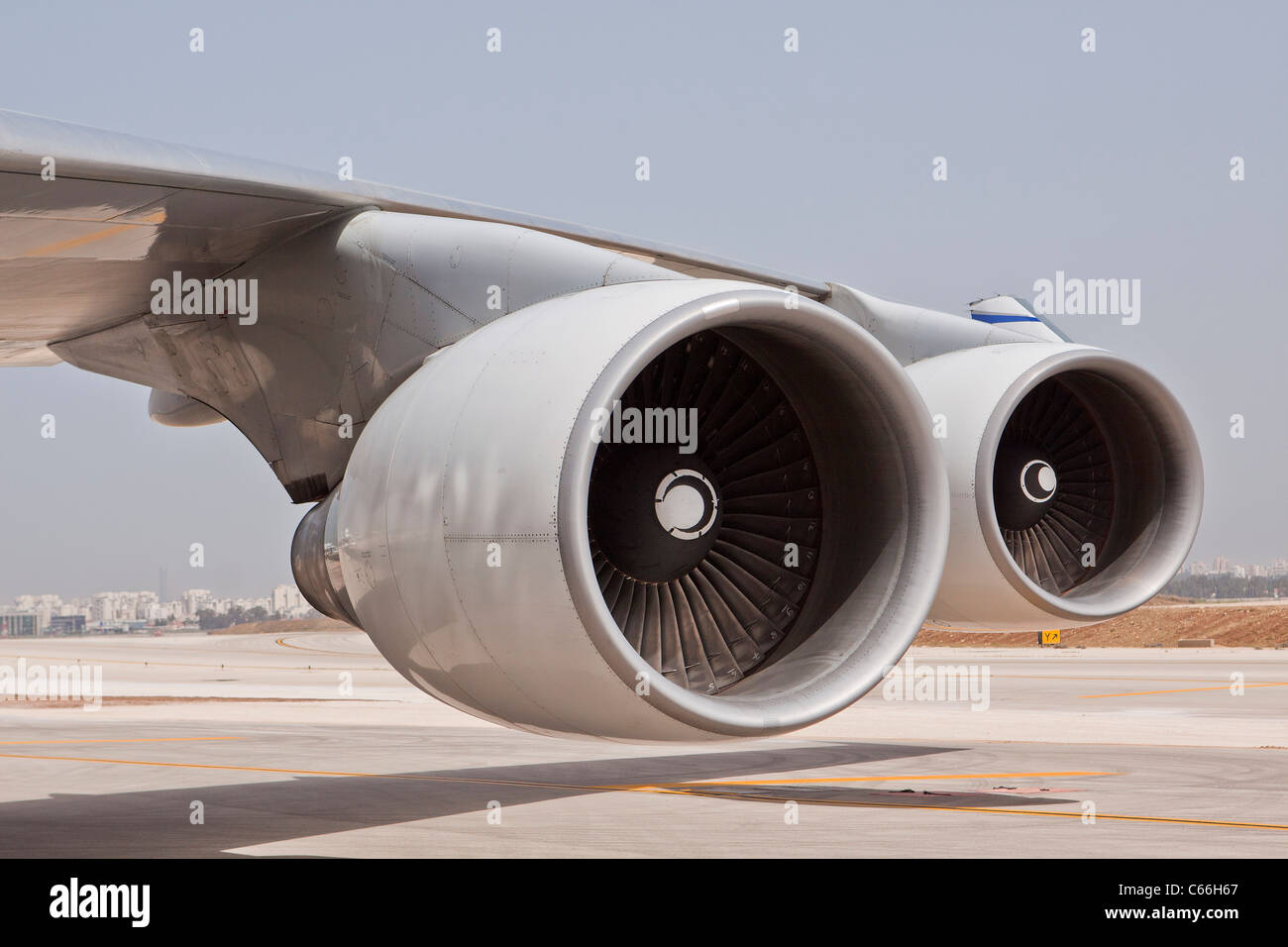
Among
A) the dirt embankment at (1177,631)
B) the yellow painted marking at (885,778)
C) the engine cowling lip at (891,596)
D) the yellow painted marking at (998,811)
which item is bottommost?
the dirt embankment at (1177,631)

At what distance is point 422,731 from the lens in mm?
20641

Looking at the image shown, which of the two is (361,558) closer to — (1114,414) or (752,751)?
(1114,414)

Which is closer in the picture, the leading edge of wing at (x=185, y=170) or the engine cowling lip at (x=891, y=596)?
the engine cowling lip at (x=891, y=596)

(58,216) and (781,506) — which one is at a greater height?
(58,216)

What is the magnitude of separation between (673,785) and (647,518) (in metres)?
7.05

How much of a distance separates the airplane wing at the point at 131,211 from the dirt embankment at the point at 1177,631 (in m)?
45.7

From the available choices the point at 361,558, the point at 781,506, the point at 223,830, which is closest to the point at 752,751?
the point at 223,830

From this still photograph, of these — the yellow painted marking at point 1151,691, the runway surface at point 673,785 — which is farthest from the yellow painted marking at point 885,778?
the yellow painted marking at point 1151,691

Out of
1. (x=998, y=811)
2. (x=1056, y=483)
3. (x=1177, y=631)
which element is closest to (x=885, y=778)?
(x=998, y=811)

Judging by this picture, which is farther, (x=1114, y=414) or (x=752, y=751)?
(x=752, y=751)

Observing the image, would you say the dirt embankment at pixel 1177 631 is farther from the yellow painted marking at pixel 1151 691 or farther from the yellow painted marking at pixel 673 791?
the yellow painted marking at pixel 673 791

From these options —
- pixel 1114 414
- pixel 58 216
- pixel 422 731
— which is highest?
pixel 58 216

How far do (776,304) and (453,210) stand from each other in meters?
2.67

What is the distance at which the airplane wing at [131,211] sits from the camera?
21.2 feet
